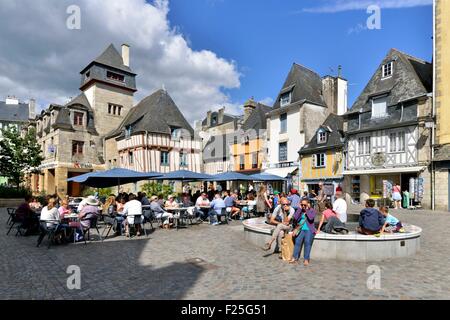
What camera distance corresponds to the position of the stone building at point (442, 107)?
53.0ft

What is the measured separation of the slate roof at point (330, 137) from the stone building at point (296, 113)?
94 cm

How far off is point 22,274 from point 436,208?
18814 mm

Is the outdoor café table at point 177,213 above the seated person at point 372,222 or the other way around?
the other way around

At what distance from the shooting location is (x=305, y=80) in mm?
27672

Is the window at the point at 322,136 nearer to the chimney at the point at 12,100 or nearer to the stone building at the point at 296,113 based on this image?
the stone building at the point at 296,113

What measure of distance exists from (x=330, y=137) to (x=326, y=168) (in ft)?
7.85

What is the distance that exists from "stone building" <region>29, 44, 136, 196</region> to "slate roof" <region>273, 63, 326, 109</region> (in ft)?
53.8

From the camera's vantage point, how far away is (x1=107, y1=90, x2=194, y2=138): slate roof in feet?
88.1

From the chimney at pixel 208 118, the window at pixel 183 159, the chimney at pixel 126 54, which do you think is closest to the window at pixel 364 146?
the window at pixel 183 159

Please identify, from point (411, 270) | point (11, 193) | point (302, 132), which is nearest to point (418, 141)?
point (302, 132)

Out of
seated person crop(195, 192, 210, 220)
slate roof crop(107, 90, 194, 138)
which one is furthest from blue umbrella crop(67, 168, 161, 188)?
slate roof crop(107, 90, 194, 138)

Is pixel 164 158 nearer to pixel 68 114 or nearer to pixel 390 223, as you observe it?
pixel 68 114

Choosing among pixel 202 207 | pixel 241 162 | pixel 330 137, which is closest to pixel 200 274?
pixel 202 207
